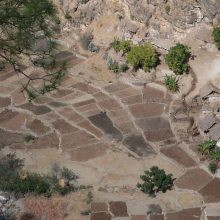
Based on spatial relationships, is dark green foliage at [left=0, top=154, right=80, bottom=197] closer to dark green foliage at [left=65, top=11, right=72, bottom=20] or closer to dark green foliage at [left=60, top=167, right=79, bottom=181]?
dark green foliage at [left=60, top=167, right=79, bottom=181]

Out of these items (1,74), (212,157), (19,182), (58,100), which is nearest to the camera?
(19,182)

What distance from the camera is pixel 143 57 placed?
2156 cm

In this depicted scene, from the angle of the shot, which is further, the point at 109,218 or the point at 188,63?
the point at 188,63

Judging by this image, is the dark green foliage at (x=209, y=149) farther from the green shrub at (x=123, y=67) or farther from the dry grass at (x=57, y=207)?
the green shrub at (x=123, y=67)

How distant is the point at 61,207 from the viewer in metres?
15.4

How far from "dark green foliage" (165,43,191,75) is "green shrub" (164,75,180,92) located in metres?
0.32

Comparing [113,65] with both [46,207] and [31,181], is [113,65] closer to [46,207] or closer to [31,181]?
[31,181]

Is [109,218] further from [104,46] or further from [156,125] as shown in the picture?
[104,46]

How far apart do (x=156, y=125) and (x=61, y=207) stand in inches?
210

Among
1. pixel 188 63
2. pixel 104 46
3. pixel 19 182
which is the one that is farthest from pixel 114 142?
pixel 104 46

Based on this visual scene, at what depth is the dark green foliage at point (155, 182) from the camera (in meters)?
15.8

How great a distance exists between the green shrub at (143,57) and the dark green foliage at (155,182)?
250 inches

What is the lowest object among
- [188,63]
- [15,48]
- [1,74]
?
[1,74]

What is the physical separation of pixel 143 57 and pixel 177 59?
1376mm
